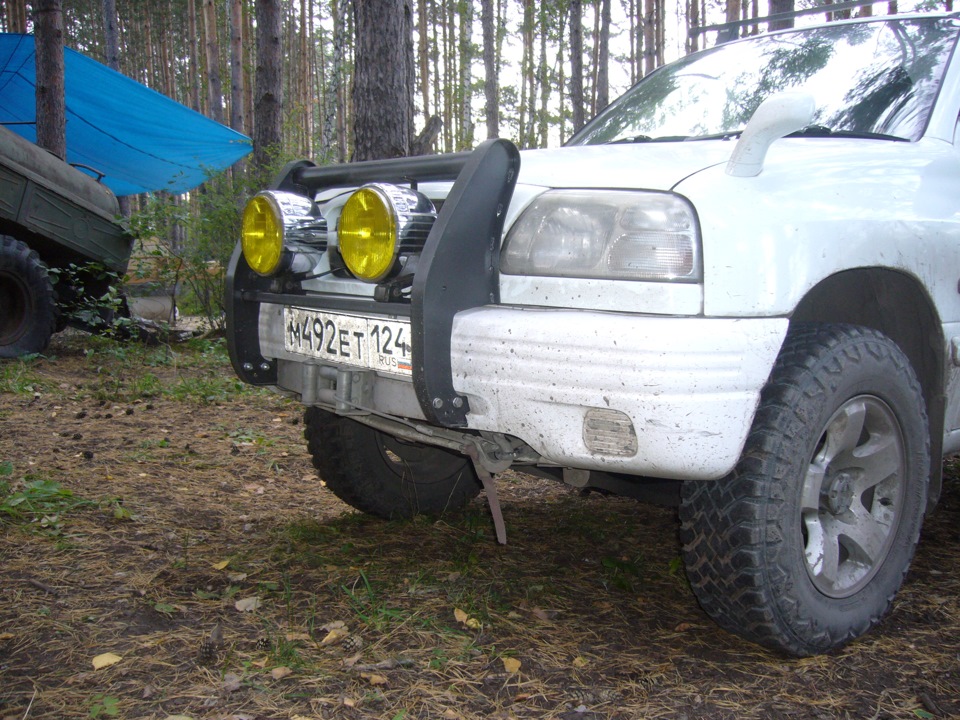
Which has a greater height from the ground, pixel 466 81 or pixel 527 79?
pixel 527 79

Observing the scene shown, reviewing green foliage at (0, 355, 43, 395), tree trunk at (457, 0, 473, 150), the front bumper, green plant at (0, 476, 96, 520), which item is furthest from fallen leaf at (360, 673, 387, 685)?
tree trunk at (457, 0, 473, 150)

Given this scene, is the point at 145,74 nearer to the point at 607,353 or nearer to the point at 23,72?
the point at 23,72

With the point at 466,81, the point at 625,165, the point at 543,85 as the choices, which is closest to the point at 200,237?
the point at 625,165

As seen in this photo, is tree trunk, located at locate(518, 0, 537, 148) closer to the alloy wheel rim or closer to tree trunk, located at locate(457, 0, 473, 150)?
tree trunk, located at locate(457, 0, 473, 150)

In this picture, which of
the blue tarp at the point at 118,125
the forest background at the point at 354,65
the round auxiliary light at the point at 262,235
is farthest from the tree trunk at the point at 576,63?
the round auxiliary light at the point at 262,235

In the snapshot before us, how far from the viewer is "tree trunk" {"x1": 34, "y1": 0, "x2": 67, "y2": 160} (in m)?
8.63

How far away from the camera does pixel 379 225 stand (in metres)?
2.15

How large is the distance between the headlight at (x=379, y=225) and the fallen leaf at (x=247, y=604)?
41.7 inches

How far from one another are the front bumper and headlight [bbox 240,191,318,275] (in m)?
0.66

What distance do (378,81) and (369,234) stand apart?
3.87 metres

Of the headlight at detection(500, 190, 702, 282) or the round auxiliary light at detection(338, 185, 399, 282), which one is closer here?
the headlight at detection(500, 190, 702, 282)

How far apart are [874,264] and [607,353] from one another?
2.76ft

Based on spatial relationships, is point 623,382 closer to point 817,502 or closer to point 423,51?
point 817,502

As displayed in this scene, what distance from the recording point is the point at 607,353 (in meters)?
1.84
